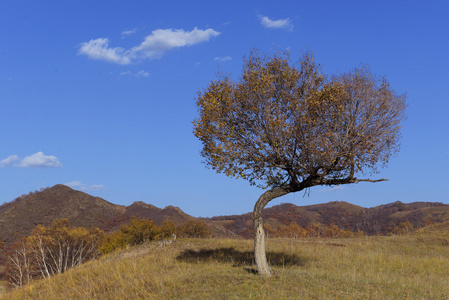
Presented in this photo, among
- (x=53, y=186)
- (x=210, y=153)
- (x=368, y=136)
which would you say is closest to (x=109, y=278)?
(x=210, y=153)

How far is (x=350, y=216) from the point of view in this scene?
162m

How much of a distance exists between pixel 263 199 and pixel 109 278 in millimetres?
9810

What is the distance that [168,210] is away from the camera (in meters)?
106

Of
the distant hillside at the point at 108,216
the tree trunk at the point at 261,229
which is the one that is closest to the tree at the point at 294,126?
the tree trunk at the point at 261,229

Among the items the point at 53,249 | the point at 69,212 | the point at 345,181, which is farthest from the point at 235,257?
the point at 69,212

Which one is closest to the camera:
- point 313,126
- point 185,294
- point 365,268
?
point 185,294

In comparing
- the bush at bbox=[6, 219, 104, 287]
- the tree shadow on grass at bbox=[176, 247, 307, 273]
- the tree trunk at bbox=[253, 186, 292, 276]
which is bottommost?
the bush at bbox=[6, 219, 104, 287]

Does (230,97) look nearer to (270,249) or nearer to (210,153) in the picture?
(210,153)

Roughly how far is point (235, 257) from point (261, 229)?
7.66 m

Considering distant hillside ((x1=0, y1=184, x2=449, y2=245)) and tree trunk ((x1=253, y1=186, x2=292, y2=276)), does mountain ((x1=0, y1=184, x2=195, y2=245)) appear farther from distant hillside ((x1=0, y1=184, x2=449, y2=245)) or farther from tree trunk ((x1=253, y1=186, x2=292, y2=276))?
tree trunk ((x1=253, y1=186, x2=292, y2=276))

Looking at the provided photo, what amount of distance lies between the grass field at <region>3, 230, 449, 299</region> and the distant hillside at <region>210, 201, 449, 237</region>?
7911 cm

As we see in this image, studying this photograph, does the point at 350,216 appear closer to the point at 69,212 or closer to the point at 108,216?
the point at 108,216

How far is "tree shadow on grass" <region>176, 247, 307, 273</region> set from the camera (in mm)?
22922

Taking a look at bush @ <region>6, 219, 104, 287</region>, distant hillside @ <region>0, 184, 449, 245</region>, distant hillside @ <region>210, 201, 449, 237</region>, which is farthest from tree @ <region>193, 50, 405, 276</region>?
distant hillside @ <region>210, 201, 449, 237</region>
